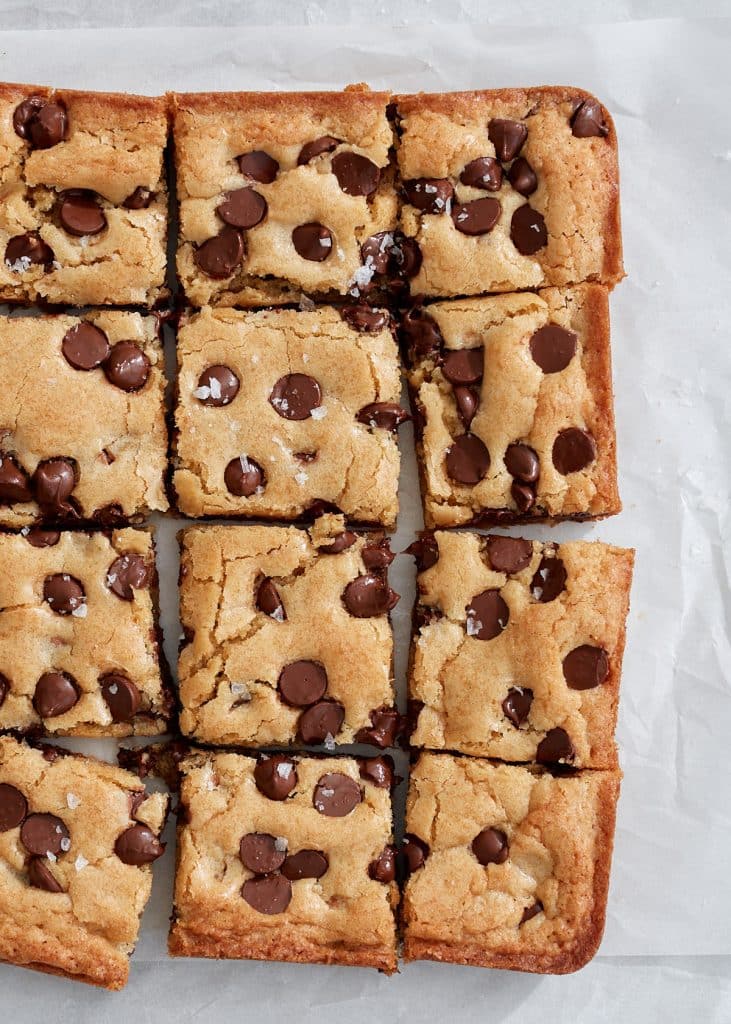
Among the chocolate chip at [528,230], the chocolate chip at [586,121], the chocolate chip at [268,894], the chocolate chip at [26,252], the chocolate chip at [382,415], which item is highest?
the chocolate chip at [586,121]

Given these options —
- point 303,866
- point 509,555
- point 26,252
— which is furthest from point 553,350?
point 303,866

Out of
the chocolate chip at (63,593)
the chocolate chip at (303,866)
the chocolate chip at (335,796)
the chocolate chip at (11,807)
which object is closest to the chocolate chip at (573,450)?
the chocolate chip at (335,796)

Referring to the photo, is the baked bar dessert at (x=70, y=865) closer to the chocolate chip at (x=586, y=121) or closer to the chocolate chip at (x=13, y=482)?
the chocolate chip at (x=13, y=482)

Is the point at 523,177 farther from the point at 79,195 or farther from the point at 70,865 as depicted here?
the point at 70,865

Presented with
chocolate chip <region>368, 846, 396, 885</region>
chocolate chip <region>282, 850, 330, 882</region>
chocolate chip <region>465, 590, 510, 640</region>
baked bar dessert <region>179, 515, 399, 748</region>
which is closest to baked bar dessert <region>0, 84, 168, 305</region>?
baked bar dessert <region>179, 515, 399, 748</region>

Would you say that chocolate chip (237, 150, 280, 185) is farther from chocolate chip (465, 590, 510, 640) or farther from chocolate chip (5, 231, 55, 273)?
chocolate chip (465, 590, 510, 640)
